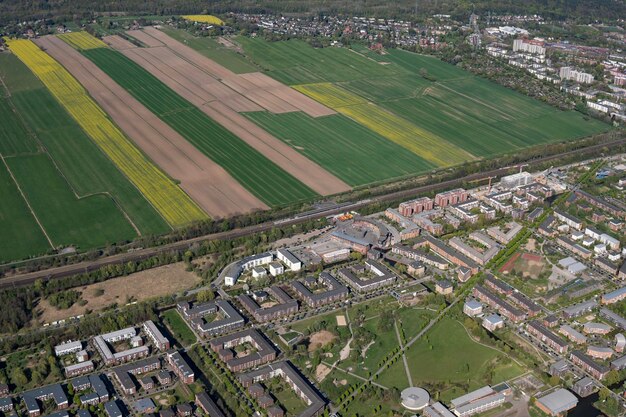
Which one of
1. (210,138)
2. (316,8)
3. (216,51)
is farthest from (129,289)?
(316,8)

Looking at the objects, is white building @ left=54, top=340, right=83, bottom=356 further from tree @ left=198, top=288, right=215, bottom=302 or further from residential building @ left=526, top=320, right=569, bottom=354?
residential building @ left=526, top=320, right=569, bottom=354

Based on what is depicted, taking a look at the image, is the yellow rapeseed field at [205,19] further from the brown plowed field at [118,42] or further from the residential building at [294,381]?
the residential building at [294,381]

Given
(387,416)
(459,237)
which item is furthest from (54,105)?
Answer: (387,416)

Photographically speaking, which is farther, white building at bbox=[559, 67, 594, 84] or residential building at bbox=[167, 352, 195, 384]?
white building at bbox=[559, 67, 594, 84]

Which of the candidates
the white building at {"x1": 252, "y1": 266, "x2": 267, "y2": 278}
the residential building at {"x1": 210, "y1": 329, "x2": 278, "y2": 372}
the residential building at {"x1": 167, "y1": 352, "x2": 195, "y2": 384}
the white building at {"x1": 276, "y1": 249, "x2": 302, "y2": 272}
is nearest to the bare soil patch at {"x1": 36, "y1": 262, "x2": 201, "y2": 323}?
the white building at {"x1": 252, "y1": 266, "x2": 267, "y2": 278}

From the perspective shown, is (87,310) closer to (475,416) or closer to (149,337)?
(149,337)

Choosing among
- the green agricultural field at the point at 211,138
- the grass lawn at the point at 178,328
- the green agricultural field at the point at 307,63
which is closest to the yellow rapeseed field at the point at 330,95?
the green agricultural field at the point at 307,63
